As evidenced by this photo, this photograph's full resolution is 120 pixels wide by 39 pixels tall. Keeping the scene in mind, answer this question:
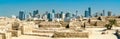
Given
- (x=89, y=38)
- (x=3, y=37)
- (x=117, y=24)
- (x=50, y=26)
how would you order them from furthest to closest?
1. (x=117, y=24)
2. (x=50, y=26)
3. (x=89, y=38)
4. (x=3, y=37)

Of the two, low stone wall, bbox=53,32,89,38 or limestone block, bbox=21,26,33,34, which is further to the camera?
limestone block, bbox=21,26,33,34

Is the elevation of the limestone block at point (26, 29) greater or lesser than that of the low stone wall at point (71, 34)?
greater

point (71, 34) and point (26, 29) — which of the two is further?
point (26, 29)

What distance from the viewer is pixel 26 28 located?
27203mm

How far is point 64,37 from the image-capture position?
23.6 metres

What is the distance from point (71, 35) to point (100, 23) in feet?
46.7

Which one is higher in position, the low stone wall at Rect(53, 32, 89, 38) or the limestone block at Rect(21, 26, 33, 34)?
the limestone block at Rect(21, 26, 33, 34)

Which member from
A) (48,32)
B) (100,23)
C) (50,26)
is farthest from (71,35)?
(100,23)

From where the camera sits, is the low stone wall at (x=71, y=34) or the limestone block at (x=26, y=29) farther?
the limestone block at (x=26, y=29)

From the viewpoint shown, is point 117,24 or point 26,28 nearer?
point 26,28

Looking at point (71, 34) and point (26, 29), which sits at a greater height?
point (26, 29)

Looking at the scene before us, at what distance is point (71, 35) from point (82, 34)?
0.78 meters

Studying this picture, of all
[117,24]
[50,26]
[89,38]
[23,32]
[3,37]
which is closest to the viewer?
[3,37]

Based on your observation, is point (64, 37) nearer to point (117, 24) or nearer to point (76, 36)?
point (76, 36)
